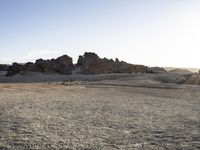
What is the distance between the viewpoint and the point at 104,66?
4997 centimetres

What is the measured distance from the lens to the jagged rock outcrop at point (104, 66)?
48872 millimetres

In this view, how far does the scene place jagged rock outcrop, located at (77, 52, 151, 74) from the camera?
160 ft

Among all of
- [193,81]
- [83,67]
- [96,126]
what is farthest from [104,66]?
[96,126]

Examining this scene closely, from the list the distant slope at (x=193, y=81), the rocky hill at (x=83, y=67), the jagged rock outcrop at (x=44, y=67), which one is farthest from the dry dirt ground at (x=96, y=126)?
the jagged rock outcrop at (x=44, y=67)

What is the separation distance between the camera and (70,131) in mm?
9398

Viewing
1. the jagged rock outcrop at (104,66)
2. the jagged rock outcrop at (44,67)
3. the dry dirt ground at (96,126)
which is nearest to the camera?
the dry dirt ground at (96,126)

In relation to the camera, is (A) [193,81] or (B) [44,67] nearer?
(A) [193,81]

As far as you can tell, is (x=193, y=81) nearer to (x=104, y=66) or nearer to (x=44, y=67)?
(x=104, y=66)

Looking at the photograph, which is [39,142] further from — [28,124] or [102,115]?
[102,115]

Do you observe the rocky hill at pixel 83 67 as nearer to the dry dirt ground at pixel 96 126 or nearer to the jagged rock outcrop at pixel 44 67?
the jagged rock outcrop at pixel 44 67

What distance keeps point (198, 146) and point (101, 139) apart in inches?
87.4

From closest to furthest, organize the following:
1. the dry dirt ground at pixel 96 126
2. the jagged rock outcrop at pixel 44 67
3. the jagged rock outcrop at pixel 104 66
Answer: the dry dirt ground at pixel 96 126
the jagged rock outcrop at pixel 104 66
the jagged rock outcrop at pixel 44 67

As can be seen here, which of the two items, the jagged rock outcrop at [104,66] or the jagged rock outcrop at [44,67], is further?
Result: the jagged rock outcrop at [44,67]

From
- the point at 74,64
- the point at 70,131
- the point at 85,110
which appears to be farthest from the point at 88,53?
the point at 70,131
